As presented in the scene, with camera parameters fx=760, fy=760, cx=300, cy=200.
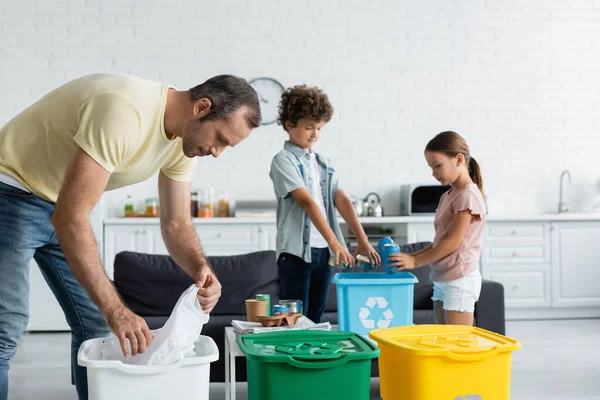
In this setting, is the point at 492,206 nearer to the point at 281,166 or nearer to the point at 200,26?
the point at 200,26

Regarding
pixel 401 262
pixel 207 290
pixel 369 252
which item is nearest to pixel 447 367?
pixel 207 290

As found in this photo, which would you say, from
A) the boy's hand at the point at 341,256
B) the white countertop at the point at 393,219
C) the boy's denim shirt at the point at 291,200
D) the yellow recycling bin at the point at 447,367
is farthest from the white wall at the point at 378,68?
the yellow recycling bin at the point at 447,367

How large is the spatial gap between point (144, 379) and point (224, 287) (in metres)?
2.02

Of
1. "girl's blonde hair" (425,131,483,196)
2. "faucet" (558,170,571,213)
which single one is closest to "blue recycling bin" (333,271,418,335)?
"girl's blonde hair" (425,131,483,196)

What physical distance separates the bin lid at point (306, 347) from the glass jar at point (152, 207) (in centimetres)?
384

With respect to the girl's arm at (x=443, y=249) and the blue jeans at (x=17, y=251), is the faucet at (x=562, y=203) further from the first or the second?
the blue jeans at (x=17, y=251)

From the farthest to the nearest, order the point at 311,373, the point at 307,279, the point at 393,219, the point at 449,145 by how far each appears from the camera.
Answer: the point at 393,219 < the point at 307,279 < the point at 449,145 < the point at 311,373

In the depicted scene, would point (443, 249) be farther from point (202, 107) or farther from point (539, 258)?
point (539, 258)

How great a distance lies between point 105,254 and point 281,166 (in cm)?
279

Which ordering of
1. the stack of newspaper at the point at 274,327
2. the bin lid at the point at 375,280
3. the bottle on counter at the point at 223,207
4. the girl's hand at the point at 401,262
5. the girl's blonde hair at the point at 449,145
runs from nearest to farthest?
the stack of newspaper at the point at 274,327 → the bin lid at the point at 375,280 → the girl's hand at the point at 401,262 → the girl's blonde hair at the point at 449,145 → the bottle on counter at the point at 223,207

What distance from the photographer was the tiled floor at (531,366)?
11.8 ft

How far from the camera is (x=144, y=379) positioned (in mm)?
1735

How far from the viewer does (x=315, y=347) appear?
1.95 m

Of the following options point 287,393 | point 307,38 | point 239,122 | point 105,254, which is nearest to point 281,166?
point 239,122
